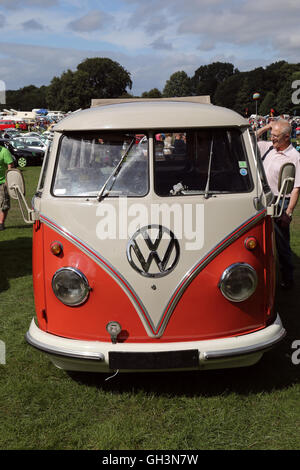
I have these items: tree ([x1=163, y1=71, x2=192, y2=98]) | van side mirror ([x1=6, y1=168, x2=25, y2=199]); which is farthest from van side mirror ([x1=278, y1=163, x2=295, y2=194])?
tree ([x1=163, y1=71, x2=192, y2=98])

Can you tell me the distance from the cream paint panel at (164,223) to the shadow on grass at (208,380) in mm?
670

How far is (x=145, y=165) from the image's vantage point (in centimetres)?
366

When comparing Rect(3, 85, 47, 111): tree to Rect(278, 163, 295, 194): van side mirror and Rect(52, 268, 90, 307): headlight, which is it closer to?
Rect(278, 163, 295, 194): van side mirror

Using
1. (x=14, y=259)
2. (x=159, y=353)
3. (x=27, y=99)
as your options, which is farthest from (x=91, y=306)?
(x=27, y=99)

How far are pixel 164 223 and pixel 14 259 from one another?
16.1 feet

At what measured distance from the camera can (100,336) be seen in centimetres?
353

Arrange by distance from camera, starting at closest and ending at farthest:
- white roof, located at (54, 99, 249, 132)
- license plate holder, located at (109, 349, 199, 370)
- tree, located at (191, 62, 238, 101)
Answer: license plate holder, located at (109, 349, 199, 370) < white roof, located at (54, 99, 249, 132) < tree, located at (191, 62, 238, 101)

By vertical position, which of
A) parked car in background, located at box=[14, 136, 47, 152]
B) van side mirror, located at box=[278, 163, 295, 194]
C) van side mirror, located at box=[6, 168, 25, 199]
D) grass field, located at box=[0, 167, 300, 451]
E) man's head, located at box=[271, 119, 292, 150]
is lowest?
grass field, located at box=[0, 167, 300, 451]

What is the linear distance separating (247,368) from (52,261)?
1.85 meters

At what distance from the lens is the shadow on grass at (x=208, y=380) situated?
12.6 ft

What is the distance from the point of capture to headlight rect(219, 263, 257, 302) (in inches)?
136

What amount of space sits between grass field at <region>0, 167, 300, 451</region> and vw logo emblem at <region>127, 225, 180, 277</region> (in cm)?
101
